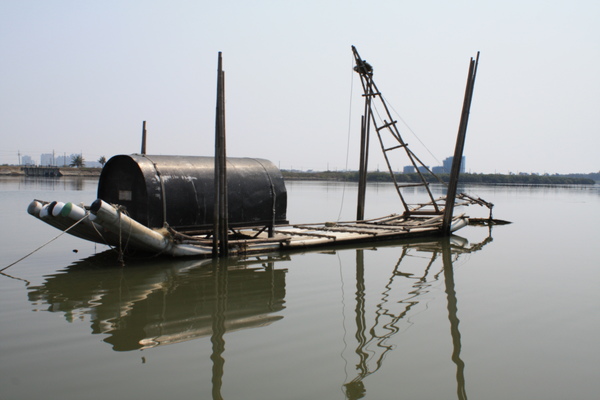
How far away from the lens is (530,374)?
249 inches

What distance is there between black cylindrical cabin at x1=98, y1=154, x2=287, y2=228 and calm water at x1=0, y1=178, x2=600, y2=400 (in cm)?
114

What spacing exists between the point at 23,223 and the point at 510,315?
1785 cm

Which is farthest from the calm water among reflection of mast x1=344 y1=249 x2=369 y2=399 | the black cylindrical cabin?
the black cylindrical cabin

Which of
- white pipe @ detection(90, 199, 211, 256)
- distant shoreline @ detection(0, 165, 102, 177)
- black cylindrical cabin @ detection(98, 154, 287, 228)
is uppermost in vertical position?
black cylindrical cabin @ detection(98, 154, 287, 228)

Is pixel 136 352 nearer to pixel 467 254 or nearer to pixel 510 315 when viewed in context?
pixel 510 315

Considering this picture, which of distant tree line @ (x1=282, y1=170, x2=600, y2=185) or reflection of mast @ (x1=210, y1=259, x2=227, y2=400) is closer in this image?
reflection of mast @ (x1=210, y1=259, x2=227, y2=400)

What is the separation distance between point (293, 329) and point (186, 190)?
5582 millimetres

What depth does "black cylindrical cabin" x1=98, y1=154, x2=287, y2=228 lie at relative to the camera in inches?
461

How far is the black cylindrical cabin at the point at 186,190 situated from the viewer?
11711mm

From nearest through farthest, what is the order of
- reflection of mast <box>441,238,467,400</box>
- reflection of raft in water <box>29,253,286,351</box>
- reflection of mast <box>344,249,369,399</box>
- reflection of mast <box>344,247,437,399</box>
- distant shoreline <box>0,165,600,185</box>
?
reflection of mast <box>344,249,369,399</box>
reflection of mast <box>344,247,437,399</box>
reflection of mast <box>441,238,467,400</box>
reflection of raft in water <box>29,253,286,351</box>
distant shoreline <box>0,165,600,185</box>

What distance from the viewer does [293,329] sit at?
766 centimetres

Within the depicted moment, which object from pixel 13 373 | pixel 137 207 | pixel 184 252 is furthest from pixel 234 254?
pixel 13 373

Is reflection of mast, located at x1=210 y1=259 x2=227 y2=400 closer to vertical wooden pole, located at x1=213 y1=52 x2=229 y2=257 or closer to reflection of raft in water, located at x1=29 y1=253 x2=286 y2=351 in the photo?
reflection of raft in water, located at x1=29 y1=253 x2=286 y2=351

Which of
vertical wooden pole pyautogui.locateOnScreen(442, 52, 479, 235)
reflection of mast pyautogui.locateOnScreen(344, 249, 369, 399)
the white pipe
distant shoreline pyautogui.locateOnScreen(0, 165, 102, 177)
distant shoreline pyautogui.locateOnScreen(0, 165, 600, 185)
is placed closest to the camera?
reflection of mast pyautogui.locateOnScreen(344, 249, 369, 399)
